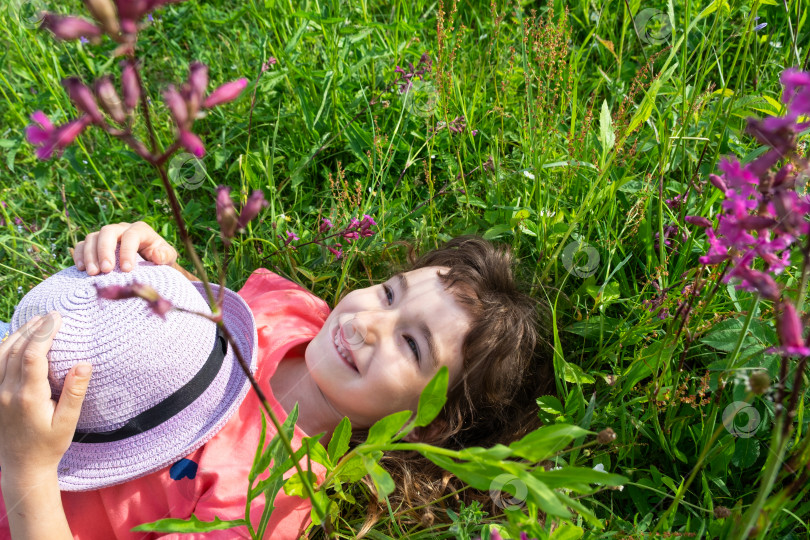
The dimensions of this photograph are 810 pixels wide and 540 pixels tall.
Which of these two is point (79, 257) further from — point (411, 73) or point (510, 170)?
point (510, 170)

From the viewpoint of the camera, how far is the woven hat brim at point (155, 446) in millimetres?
1755

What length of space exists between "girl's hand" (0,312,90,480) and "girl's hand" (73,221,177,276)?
242 millimetres

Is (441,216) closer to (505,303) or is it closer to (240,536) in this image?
(505,303)

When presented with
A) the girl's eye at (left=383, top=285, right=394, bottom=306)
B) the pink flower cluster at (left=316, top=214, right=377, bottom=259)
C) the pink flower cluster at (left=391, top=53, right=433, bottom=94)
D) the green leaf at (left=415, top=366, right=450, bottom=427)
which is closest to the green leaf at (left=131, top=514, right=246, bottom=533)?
the green leaf at (left=415, top=366, right=450, bottom=427)

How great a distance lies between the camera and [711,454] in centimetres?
180

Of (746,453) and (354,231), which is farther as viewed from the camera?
(354,231)

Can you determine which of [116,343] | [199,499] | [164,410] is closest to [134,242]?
[116,343]

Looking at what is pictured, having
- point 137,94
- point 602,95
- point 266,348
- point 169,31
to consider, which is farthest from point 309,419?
point 169,31

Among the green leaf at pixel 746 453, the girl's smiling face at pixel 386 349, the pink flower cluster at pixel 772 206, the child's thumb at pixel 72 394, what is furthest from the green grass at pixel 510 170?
the child's thumb at pixel 72 394

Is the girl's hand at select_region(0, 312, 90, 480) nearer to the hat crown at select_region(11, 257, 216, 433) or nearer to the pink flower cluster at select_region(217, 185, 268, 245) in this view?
the hat crown at select_region(11, 257, 216, 433)

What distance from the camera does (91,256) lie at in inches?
73.2

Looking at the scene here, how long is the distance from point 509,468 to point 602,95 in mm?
2492

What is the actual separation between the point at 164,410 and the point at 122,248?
512 millimetres

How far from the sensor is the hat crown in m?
1.66
